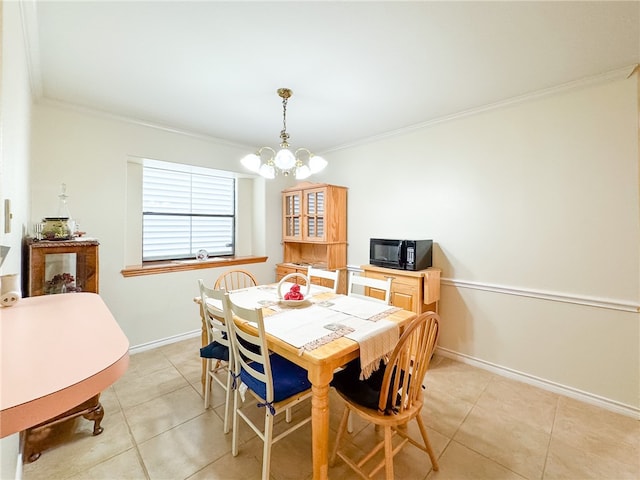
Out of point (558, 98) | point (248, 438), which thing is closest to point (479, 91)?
point (558, 98)

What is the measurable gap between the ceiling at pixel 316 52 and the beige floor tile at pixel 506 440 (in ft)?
8.35

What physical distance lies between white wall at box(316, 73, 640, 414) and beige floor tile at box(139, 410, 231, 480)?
2344 millimetres

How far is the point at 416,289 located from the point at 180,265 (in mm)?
2663

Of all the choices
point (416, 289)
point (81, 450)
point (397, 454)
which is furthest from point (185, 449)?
point (416, 289)

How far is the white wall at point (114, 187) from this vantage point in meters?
2.52

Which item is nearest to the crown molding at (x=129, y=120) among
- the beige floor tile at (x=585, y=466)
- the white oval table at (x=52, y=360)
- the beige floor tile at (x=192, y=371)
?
the white oval table at (x=52, y=360)

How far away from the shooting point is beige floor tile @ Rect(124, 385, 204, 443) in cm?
189

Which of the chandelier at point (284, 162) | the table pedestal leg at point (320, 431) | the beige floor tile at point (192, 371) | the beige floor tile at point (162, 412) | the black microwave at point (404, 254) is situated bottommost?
the beige floor tile at point (162, 412)

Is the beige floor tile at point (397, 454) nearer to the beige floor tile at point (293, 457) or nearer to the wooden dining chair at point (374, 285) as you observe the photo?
the beige floor tile at point (293, 457)

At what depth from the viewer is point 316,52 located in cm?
184

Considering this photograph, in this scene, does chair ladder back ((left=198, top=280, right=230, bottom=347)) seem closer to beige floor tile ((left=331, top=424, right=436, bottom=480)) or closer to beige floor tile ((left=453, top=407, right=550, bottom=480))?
beige floor tile ((left=331, top=424, right=436, bottom=480))

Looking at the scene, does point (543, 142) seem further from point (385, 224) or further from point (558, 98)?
point (385, 224)

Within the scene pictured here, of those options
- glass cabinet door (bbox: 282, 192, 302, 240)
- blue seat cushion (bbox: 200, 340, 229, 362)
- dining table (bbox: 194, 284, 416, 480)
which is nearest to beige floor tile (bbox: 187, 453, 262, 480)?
dining table (bbox: 194, 284, 416, 480)

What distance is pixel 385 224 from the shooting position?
137 inches
